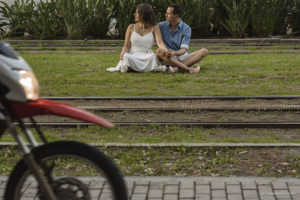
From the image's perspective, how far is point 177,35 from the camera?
11.8 meters

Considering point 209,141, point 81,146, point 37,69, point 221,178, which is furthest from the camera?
point 37,69

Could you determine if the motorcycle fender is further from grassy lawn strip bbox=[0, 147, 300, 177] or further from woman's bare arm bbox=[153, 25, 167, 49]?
woman's bare arm bbox=[153, 25, 167, 49]

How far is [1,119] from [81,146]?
1.48 feet

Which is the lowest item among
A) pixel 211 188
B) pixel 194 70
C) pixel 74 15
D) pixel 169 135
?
pixel 74 15

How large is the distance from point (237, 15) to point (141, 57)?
6007 millimetres

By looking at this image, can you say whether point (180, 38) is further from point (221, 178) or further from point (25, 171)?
point (25, 171)

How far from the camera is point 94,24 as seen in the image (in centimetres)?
1770

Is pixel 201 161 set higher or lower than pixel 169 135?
higher

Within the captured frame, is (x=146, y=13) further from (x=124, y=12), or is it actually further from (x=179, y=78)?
(x=124, y=12)

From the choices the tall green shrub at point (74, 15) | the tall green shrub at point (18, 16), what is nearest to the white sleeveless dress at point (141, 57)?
the tall green shrub at point (74, 15)

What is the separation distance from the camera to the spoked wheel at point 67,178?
137 inches

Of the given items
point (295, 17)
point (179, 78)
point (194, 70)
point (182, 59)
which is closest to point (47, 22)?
point (182, 59)

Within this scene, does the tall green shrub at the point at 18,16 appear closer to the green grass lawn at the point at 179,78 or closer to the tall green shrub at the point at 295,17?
the green grass lawn at the point at 179,78

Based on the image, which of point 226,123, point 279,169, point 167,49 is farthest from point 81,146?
point 167,49
